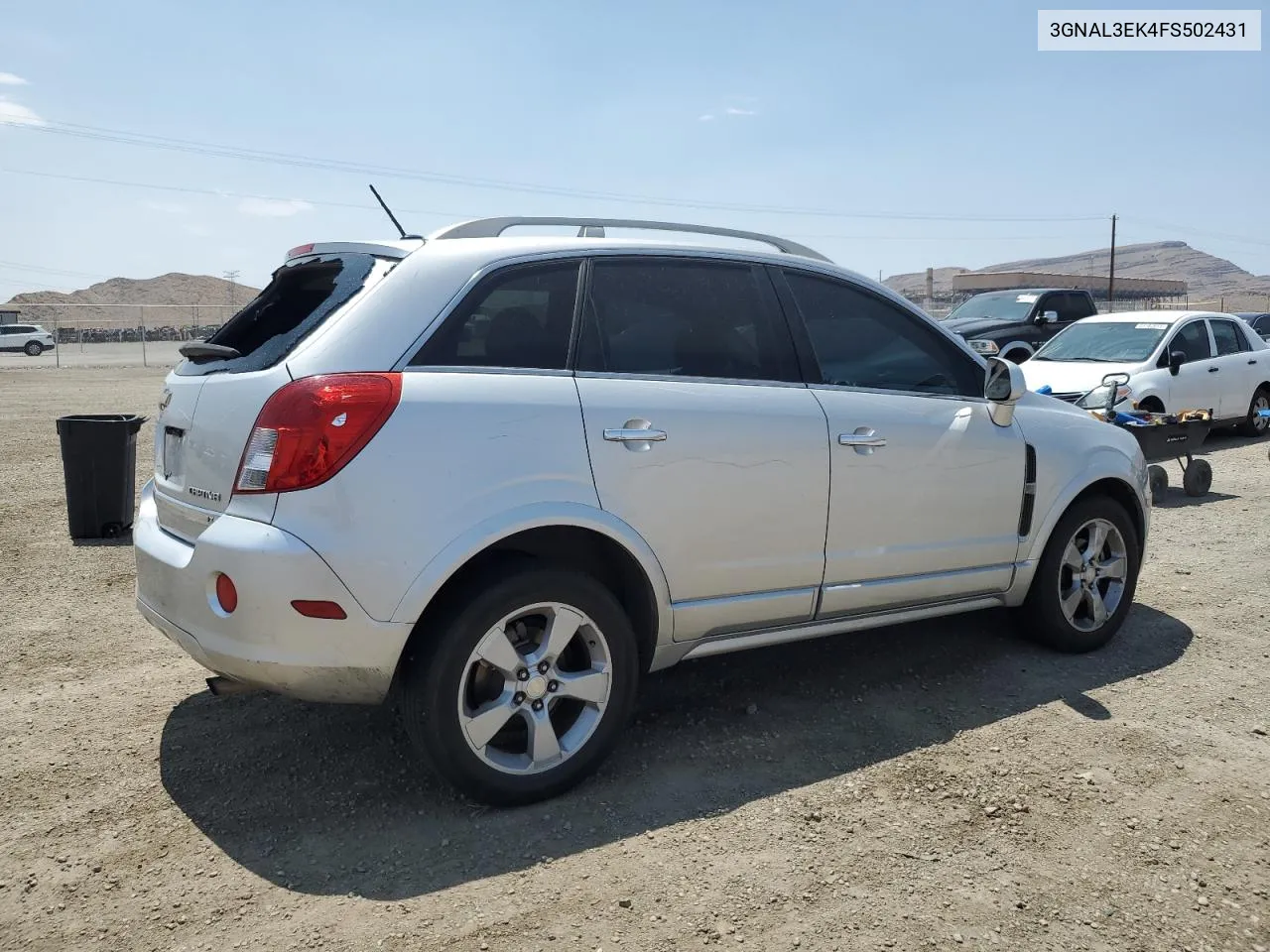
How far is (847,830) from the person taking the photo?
130 inches

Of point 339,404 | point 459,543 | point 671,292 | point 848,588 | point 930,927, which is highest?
point 671,292

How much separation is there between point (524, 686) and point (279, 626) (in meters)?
0.80

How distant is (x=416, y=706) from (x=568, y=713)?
0.61 m

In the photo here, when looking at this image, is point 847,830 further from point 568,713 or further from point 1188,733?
point 1188,733

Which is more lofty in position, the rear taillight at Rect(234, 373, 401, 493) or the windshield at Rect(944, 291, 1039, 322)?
the windshield at Rect(944, 291, 1039, 322)

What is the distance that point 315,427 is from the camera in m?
3.06

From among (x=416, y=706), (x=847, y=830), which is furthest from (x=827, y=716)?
(x=416, y=706)

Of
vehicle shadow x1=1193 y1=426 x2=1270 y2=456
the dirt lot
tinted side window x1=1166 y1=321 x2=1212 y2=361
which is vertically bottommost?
the dirt lot

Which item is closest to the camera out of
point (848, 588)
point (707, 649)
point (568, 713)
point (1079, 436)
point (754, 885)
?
point (754, 885)

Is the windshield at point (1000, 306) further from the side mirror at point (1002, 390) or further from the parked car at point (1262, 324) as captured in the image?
the side mirror at point (1002, 390)

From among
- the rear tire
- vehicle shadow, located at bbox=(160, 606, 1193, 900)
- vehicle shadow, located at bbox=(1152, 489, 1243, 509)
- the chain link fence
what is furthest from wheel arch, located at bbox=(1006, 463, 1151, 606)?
the chain link fence

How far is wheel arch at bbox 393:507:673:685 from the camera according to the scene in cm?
315

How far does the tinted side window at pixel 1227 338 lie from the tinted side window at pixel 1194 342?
11.3 inches

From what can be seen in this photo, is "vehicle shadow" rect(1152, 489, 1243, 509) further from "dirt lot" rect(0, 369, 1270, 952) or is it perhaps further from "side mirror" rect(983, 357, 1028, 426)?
"side mirror" rect(983, 357, 1028, 426)
